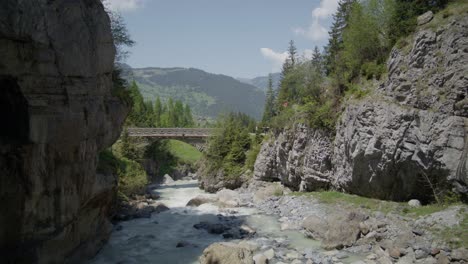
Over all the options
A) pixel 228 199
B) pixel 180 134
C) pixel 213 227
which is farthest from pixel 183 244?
pixel 180 134

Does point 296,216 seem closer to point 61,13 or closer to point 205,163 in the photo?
point 61,13

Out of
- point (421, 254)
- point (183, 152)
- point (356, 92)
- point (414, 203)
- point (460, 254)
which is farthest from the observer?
point (183, 152)

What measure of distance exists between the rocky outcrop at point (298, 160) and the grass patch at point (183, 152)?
30912mm

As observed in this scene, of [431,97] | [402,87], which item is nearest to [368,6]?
[402,87]

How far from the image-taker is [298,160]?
33219 mm

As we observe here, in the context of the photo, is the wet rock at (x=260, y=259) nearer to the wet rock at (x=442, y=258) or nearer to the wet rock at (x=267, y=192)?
the wet rock at (x=442, y=258)

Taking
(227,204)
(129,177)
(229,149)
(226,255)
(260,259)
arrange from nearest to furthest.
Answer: (226,255) < (260,259) < (129,177) < (227,204) < (229,149)

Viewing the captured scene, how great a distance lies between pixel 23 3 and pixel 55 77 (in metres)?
3.08

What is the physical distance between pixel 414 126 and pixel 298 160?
1336 cm

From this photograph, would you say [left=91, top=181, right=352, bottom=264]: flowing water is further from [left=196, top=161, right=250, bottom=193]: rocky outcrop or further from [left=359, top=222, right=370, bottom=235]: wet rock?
[left=196, top=161, right=250, bottom=193]: rocky outcrop

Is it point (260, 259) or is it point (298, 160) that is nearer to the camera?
point (260, 259)

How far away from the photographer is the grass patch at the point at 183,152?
68.3m

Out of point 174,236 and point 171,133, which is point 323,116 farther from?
point 171,133

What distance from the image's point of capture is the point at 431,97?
2100 cm
